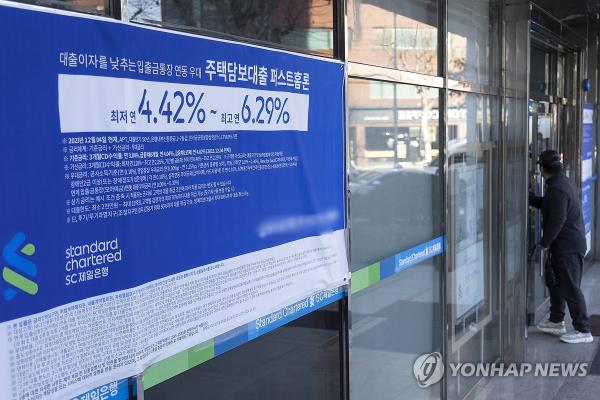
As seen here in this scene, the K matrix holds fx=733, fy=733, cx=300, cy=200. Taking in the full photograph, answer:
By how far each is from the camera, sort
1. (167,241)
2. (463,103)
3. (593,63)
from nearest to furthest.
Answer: (167,241)
(463,103)
(593,63)

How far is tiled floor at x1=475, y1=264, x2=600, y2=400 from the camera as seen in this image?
570 centimetres

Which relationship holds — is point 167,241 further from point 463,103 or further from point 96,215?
point 463,103

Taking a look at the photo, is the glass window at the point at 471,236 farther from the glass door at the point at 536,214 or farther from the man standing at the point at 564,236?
the glass door at the point at 536,214

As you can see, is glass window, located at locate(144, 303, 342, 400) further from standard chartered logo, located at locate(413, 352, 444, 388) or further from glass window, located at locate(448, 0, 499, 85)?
glass window, located at locate(448, 0, 499, 85)

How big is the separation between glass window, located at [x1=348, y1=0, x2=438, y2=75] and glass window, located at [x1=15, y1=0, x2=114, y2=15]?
69.9 inches

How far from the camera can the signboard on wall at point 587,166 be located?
→ 995 centimetres

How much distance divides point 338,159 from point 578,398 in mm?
3331

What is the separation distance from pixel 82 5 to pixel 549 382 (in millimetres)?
5139

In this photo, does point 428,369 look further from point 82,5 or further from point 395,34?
point 82,5

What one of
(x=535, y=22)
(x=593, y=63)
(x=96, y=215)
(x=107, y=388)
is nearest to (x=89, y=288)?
(x=96, y=215)

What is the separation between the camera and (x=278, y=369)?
129 inches

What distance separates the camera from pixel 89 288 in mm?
2066

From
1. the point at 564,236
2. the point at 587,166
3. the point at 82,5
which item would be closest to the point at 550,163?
the point at 564,236

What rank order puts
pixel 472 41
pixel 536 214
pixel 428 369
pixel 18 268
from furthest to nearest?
pixel 536 214
pixel 472 41
pixel 428 369
pixel 18 268
